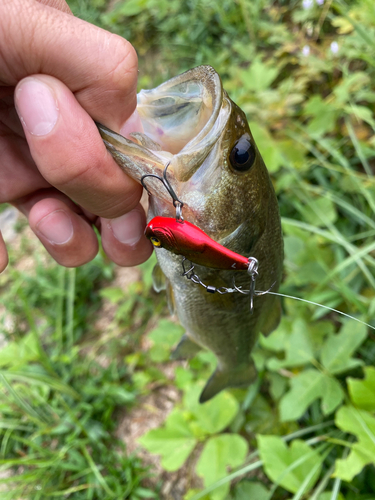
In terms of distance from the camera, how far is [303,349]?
200 centimetres

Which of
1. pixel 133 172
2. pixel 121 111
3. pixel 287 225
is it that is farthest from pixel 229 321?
pixel 287 225

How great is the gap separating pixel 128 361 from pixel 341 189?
2.27 meters

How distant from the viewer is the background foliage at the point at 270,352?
1.94 meters

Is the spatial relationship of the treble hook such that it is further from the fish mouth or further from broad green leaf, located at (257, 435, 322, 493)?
broad green leaf, located at (257, 435, 322, 493)

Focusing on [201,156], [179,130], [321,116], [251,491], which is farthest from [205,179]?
[321,116]

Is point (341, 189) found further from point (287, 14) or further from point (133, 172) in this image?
point (287, 14)

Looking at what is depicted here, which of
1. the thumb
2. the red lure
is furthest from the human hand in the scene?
the red lure

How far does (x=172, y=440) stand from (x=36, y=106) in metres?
1.95

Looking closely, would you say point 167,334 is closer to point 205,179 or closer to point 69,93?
point 205,179

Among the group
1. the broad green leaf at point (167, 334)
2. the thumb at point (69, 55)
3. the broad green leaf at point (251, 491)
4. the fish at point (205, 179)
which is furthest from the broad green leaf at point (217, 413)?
the thumb at point (69, 55)

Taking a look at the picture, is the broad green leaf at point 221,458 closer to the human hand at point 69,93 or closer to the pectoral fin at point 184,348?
the pectoral fin at point 184,348

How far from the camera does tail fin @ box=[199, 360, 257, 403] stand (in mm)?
1757

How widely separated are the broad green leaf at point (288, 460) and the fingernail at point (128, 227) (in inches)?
45.7

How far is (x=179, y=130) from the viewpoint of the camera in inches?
46.1
